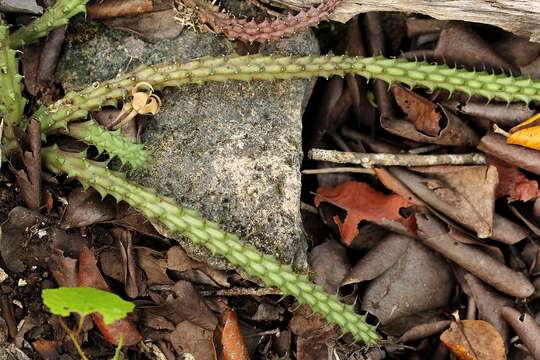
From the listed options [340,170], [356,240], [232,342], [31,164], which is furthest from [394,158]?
[31,164]

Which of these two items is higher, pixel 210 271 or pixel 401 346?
pixel 210 271

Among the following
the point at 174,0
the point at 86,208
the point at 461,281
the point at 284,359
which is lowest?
the point at 284,359

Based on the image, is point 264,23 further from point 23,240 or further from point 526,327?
point 526,327

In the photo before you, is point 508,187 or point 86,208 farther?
point 508,187

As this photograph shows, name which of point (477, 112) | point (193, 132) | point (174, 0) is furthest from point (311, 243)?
point (174, 0)

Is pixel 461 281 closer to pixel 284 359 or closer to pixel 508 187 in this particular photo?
pixel 508 187

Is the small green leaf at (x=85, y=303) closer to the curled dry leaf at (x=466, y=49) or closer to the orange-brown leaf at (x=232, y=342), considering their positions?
the orange-brown leaf at (x=232, y=342)

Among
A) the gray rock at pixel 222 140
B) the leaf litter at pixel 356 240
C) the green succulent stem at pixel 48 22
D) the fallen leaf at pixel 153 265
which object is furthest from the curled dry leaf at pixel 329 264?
the green succulent stem at pixel 48 22
